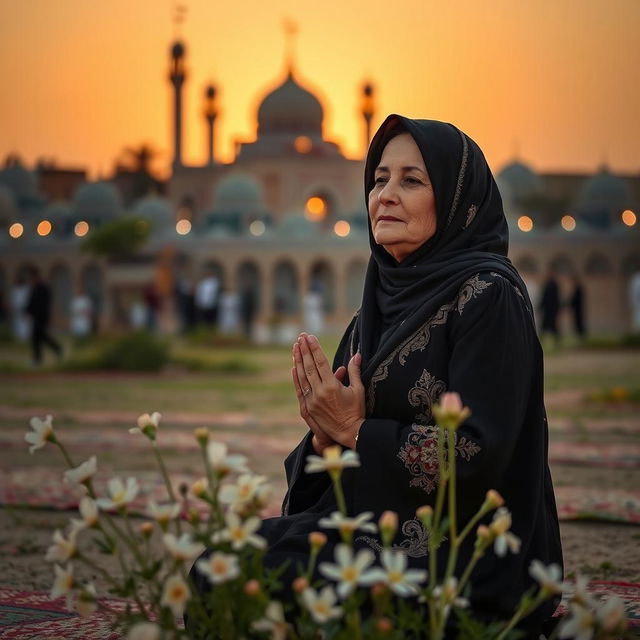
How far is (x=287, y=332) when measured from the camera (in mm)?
21812

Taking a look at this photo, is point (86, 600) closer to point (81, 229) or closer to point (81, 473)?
point (81, 473)

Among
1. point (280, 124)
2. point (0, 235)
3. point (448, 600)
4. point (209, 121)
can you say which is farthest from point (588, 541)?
point (209, 121)

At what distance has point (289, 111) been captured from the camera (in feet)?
146

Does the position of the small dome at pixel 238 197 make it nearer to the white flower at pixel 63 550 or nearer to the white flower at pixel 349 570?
the white flower at pixel 63 550

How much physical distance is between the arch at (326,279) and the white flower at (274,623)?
33597mm

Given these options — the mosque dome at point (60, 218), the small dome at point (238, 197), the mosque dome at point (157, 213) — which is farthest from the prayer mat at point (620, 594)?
the mosque dome at point (60, 218)

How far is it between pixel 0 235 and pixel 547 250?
16911 mm

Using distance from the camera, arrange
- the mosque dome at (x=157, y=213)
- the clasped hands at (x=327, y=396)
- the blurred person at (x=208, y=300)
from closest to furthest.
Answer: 1. the clasped hands at (x=327, y=396)
2. the blurred person at (x=208, y=300)
3. the mosque dome at (x=157, y=213)

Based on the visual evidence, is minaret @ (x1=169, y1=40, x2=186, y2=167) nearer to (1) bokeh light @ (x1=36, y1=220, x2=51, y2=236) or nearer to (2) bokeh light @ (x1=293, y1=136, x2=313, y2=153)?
(2) bokeh light @ (x1=293, y1=136, x2=313, y2=153)

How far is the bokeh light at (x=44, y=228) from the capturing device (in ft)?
130

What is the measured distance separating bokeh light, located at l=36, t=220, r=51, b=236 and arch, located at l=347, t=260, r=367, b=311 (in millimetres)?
10054

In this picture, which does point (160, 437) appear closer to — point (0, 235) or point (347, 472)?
Answer: point (347, 472)

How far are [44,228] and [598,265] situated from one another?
1721cm

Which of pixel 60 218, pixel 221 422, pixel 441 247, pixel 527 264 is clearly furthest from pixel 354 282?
pixel 441 247
